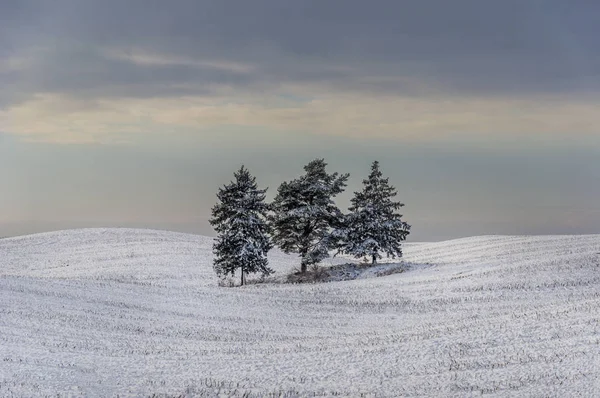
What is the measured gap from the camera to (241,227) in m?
57.0

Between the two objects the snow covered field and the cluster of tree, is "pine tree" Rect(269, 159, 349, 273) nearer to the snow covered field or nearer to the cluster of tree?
the cluster of tree

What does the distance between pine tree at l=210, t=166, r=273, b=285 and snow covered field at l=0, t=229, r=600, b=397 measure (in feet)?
10.3

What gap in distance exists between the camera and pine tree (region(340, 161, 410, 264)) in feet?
205

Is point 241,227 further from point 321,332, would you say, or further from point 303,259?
point 321,332

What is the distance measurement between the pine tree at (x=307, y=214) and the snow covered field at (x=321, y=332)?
743 cm

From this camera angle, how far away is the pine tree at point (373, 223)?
62.6m

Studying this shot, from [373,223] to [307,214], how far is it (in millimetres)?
6519

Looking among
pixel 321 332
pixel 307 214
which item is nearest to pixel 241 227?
pixel 307 214

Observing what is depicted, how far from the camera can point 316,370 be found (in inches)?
997

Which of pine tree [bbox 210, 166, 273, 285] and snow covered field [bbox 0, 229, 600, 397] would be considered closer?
snow covered field [bbox 0, 229, 600, 397]

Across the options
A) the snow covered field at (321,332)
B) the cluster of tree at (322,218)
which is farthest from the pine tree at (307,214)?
the snow covered field at (321,332)

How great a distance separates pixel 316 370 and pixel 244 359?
4026 mm

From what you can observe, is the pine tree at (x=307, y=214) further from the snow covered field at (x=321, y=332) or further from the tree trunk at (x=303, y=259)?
the snow covered field at (x=321, y=332)

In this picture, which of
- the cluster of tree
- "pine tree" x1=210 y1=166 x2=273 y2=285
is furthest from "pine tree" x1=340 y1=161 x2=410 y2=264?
"pine tree" x1=210 y1=166 x2=273 y2=285
